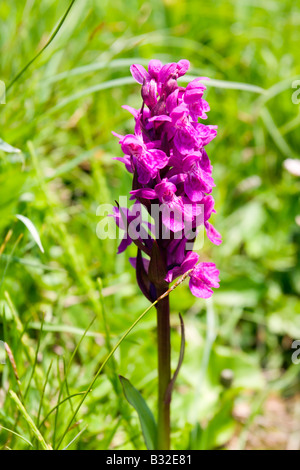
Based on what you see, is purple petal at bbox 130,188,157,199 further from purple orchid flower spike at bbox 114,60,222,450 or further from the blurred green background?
the blurred green background

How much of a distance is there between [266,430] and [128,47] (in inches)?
72.2

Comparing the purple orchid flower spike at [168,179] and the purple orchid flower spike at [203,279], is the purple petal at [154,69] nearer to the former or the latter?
the purple orchid flower spike at [168,179]

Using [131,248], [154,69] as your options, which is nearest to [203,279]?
[154,69]

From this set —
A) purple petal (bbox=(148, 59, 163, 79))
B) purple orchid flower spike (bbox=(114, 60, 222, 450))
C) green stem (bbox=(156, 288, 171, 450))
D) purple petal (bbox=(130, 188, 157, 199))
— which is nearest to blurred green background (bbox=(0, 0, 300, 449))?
green stem (bbox=(156, 288, 171, 450))

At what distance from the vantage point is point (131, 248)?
2.28 meters

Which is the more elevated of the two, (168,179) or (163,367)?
(168,179)

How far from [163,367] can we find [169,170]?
1.73ft

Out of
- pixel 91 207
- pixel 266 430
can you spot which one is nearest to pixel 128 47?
pixel 91 207

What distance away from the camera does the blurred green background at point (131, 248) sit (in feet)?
5.53

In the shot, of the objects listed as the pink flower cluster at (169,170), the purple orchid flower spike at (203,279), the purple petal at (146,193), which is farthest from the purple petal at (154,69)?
the purple orchid flower spike at (203,279)

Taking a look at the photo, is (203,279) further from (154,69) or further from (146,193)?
(154,69)

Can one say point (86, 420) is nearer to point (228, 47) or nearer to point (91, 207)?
point (91, 207)

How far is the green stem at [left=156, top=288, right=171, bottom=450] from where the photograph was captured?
133 centimetres

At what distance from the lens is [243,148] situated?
300cm
